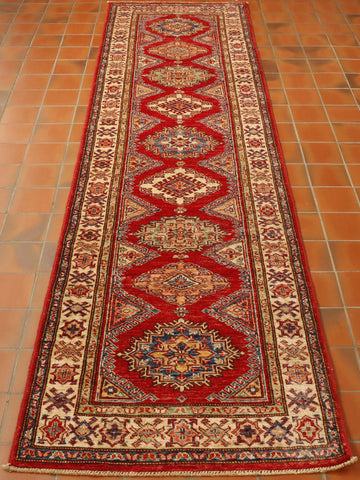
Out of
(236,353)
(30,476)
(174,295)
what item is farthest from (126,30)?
(30,476)

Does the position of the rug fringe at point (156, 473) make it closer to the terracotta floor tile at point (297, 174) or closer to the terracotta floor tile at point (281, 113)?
the terracotta floor tile at point (297, 174)

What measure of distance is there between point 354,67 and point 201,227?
91.4 inches

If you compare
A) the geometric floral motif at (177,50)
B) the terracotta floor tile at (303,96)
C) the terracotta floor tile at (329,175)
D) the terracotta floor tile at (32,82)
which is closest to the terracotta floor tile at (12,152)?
the terracotta floor tile at (32,82)

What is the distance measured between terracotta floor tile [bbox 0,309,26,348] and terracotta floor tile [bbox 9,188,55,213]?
2.42ft

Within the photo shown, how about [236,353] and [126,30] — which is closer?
[236,353]

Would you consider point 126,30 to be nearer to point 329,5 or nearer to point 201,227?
point 329,5

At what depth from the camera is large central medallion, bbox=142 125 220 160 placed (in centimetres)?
377

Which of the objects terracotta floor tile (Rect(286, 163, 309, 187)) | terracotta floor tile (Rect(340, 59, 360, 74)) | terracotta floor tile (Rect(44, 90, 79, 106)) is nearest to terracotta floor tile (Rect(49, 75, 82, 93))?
terracotta floor tile (Rect(44, 90, 79, 106))

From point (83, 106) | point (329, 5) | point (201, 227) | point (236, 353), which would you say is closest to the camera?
point (236, 353)

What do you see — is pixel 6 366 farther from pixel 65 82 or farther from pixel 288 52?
pixel 288 52

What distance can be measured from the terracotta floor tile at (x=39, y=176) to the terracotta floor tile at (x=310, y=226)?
1485mm

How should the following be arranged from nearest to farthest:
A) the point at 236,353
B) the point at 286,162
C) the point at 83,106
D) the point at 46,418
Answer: the point at 46,418 → the point at 236,353 → the point at 286,162 → the point at 83,106

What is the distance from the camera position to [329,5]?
5.58 meters

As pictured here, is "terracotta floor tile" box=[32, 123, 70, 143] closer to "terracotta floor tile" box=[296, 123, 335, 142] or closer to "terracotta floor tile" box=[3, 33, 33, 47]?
"terracotta floor tile" box=[3, 33, 33, 47]
